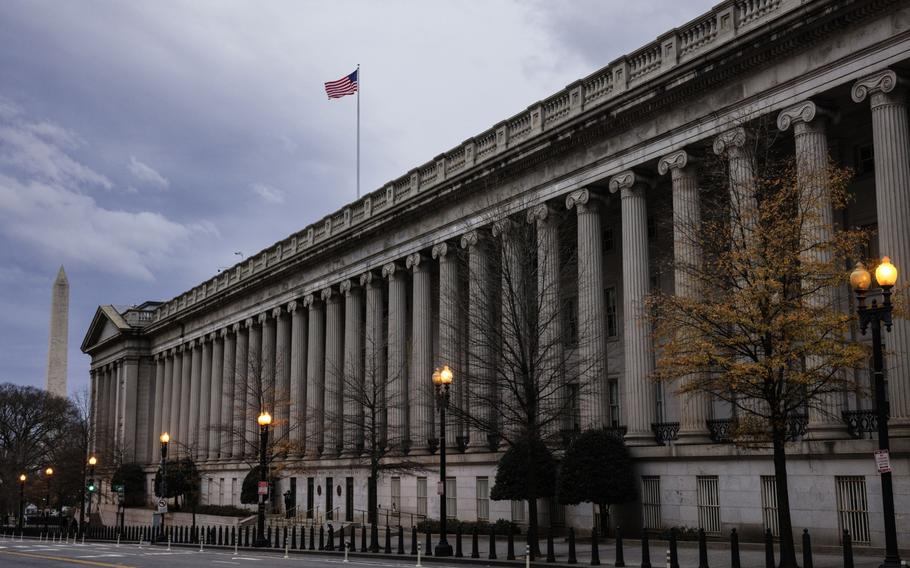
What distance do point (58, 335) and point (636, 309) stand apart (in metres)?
124

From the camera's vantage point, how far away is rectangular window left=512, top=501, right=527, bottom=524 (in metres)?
42.9

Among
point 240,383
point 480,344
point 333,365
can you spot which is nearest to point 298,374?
point 240,383

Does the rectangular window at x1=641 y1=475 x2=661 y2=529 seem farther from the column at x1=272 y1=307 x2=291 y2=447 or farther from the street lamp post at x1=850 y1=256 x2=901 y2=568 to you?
the column at x1=272 y1=307 x2=291 y2=447

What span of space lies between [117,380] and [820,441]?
9525cm

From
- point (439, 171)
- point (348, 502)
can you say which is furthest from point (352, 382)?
point (439, 171)

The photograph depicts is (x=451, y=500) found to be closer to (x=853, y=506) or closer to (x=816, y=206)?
(x=853, y=506)

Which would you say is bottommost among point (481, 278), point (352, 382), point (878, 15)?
point (352, 382)

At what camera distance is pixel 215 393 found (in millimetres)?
83125

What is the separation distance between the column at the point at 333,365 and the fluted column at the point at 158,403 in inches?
1576

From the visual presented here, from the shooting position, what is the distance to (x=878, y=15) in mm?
29562

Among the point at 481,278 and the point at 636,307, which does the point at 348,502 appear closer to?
the point at 481,278

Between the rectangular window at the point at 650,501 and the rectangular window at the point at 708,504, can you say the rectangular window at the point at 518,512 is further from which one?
the rectangular window at the point at 708,504

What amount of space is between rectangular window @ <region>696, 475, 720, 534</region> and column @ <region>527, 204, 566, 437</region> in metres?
5.48

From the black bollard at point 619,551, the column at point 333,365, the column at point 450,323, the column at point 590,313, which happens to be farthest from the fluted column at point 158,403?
the black bollard at point 619,551
